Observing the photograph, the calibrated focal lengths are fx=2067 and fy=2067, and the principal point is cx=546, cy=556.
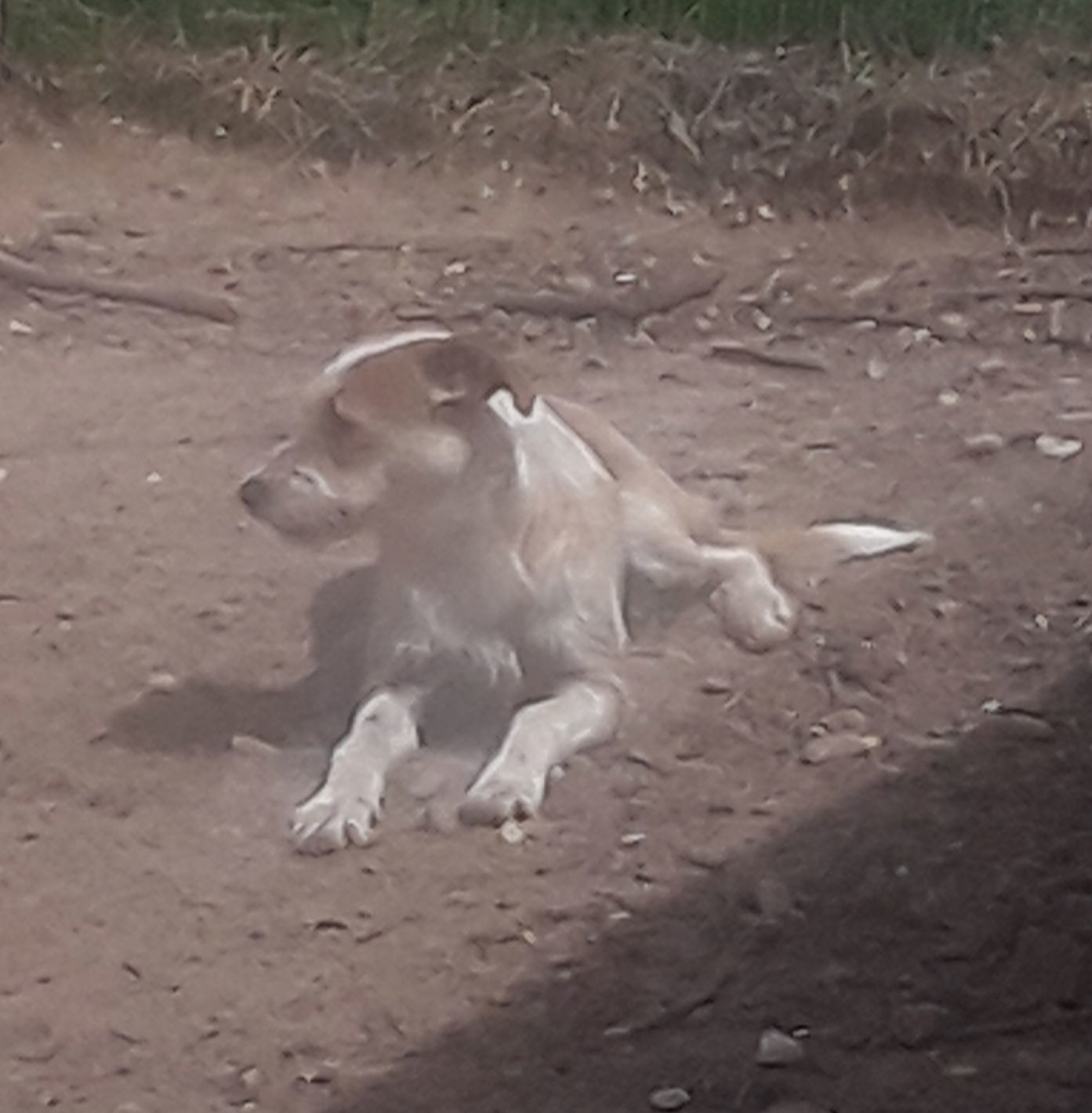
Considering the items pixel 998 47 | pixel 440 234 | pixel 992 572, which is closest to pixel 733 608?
pixel 992 572

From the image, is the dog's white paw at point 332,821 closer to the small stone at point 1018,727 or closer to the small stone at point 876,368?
the small stone at point 1018,727

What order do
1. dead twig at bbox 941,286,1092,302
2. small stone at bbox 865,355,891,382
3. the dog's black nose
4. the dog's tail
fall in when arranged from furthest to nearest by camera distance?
1. dead twig at bbox 941,286,1092,302
2. small stone at bbox 865,355,891,382
3. the dog's tail
4. the dog's black nose

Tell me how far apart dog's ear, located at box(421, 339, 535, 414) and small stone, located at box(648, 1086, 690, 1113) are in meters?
0.76

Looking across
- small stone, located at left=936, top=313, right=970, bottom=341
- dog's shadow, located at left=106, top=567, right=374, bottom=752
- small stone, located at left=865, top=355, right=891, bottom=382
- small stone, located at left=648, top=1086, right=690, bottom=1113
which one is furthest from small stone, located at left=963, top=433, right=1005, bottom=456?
small stone, located at left=648, top=1086, right=690, bottom=1113

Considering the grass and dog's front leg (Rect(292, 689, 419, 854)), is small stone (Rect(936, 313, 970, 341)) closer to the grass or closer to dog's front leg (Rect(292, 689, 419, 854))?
the grass

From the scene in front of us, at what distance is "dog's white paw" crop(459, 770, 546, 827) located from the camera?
2.00 m

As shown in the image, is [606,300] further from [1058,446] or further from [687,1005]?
[687,1005]

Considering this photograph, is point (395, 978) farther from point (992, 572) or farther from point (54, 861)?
point (992, 572)

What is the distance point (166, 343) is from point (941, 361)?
3.81 ft

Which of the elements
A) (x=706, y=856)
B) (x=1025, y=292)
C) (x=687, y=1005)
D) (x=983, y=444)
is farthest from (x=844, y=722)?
(x=1025, y=292)

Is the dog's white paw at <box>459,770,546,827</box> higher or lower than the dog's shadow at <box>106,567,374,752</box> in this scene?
higher

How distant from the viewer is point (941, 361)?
3076 millimetres

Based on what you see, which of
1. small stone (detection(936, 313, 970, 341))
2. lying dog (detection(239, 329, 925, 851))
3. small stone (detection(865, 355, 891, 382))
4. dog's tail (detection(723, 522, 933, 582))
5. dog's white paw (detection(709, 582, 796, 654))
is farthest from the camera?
small stone (detection(936, 313, 970, 341))

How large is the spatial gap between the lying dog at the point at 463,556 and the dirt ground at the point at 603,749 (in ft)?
0.15
